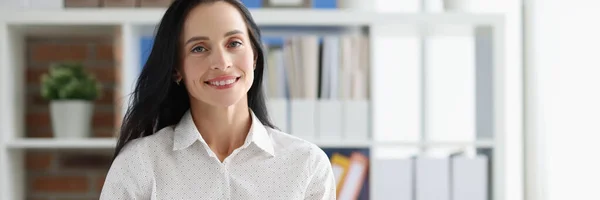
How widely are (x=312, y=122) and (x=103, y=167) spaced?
0.78 metres

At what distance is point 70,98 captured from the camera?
273 centimetres

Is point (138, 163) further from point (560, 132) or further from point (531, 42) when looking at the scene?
point (531, 42)

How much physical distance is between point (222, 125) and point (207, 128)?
3 cm

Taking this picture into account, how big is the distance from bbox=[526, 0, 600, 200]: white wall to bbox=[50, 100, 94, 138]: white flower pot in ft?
4.35

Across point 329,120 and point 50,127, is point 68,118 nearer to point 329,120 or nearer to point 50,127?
point 50,127

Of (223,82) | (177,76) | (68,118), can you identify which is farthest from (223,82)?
(68,118)

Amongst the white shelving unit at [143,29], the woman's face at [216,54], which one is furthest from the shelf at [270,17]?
the woman's face at [216,54]

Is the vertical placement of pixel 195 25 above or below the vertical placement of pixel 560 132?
above

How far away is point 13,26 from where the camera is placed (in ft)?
8.73

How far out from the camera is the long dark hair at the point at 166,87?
159cm

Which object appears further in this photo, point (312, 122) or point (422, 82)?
point (422, 82)

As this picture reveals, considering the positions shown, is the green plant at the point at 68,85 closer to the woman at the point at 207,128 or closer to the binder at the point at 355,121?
the binder at the point at 355,121

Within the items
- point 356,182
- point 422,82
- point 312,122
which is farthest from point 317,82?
point 422,82

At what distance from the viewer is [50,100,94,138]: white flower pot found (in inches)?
105
